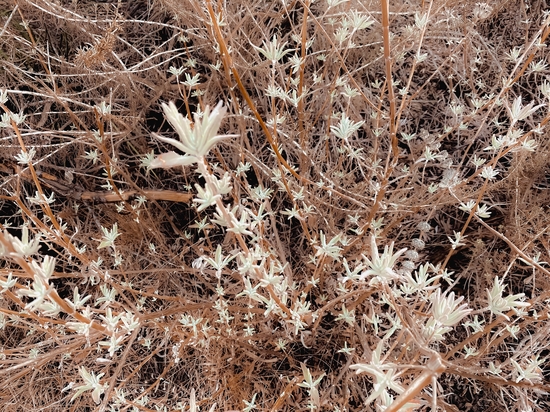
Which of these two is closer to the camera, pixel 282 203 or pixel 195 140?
pixel 195 140

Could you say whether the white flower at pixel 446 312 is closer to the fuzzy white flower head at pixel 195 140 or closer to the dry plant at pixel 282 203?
the fuzzy white flower head at pixel 195 140

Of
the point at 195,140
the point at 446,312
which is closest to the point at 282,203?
the point at 446,312

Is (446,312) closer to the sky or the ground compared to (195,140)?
closer to the ground

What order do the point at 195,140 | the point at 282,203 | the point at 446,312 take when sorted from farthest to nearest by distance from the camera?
1. the point at 282,203
2. the point at 446,312
3. the point at 195,140

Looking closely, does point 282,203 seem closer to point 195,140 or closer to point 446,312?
point 446,312

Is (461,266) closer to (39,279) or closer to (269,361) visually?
(269,361)

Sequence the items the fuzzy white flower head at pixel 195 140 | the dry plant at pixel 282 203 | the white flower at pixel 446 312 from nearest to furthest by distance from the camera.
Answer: the fuzzy white flower head at pixel 195 140 < the white flower at pixel 446 312 < the dry plant at pixel 282 203

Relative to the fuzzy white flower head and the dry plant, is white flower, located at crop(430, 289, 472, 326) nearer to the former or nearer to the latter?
the fuzzy white flower head

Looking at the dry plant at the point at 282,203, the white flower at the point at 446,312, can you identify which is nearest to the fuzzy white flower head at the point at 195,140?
the white flower at the point at 446,312

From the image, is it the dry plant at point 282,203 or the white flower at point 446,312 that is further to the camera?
the dry plant at point 282,203

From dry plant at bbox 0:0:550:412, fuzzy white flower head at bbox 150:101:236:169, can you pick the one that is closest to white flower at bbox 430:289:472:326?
fuzzy white flower head at bbox 150:101:236:169

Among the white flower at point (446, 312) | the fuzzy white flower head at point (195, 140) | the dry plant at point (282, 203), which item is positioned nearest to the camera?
the fuzzy white flower head at point (195, 140)
